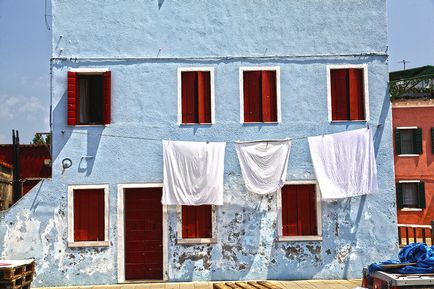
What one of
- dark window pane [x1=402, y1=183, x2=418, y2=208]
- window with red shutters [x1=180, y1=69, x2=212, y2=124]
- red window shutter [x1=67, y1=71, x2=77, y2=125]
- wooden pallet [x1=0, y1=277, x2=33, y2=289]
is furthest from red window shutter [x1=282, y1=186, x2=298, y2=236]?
dark window pane [x1=402, y1=183, x2=418, y2=208]

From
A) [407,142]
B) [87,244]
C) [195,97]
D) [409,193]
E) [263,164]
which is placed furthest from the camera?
[407,142]

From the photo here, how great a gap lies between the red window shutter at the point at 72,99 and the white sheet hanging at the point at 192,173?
7.99 ft

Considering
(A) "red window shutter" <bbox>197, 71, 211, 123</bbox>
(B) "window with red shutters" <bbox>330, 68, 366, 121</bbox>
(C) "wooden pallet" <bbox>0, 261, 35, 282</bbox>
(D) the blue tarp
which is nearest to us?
(D) the blue tarp

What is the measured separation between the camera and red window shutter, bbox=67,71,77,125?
14.9m

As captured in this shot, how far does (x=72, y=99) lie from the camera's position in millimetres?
14969

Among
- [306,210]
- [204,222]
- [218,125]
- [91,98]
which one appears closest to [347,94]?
[306,210]

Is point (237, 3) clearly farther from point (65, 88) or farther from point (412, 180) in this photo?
point (412, 180)

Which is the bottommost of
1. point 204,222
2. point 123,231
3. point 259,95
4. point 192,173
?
point 123,231

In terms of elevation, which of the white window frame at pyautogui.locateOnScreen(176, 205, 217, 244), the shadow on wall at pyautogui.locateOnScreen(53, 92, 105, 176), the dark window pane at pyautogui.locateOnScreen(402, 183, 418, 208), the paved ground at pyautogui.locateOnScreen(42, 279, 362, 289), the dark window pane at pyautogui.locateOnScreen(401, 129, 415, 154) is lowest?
the paved ground at pyautogui.locateOnScreen(42, 279, 362, 289)

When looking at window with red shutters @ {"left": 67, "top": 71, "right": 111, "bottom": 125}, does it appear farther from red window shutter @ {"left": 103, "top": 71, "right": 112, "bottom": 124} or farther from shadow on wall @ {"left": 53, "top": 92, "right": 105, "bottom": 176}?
shadow on wall @ {"left": 53, "top": 92, "right": 105, "bottom": 176}

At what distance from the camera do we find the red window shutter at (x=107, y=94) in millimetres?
15078

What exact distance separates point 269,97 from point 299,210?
10.1 ft

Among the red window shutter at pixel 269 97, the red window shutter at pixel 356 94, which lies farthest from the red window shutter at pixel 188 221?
Result: the red window shutter at pixel 356 94

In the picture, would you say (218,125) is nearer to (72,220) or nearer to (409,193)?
(72,220)
